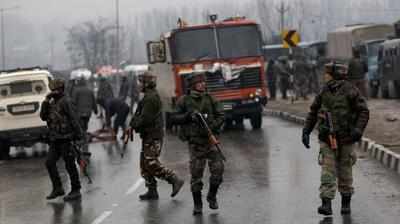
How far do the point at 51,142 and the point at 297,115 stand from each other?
16.3 m

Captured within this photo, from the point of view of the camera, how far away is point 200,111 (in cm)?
1225

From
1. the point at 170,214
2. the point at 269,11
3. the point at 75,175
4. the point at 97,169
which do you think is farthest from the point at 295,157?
the point at 269,11

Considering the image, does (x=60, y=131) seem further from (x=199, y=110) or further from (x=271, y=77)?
(x=271, y=77)

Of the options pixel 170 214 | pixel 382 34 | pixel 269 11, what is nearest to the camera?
pixel 170 214

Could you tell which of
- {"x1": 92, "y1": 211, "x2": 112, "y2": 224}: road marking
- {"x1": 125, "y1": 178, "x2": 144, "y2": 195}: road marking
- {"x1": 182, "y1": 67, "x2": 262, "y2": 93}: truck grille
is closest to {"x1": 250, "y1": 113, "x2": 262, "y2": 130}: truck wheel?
{"x1": 182, "y1": 67, "x2": 262, "y2": 93}: truck grille

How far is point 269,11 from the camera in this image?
99.1 metres

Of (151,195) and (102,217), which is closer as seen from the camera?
(102,217)

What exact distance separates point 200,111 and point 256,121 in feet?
49.4

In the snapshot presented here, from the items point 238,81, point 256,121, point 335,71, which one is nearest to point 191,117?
point 335,71

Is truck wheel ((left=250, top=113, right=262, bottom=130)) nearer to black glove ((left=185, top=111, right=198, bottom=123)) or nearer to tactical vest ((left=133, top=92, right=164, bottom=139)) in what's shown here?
tactical vest ((left=133, top=92, right=164, bottom=139))

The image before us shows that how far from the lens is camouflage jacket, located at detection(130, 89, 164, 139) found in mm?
13742

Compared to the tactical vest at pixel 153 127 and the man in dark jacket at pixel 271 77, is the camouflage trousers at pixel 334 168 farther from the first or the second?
the man in dark jacket at pixel 271 77

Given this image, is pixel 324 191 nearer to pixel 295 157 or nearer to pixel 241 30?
pixel 295 157

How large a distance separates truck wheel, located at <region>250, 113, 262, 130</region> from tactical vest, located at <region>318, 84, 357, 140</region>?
49.9ft
